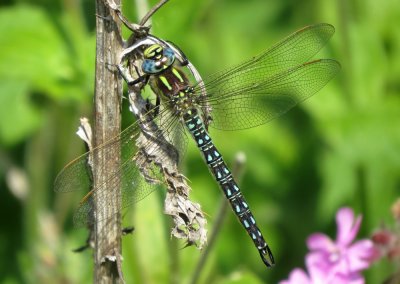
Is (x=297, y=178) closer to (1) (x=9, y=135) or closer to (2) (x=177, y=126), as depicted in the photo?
(1) (x=9, y=135)

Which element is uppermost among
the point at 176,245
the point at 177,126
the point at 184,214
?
the point at 177,126

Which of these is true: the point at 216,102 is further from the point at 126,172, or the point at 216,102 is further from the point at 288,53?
the point at 126,172

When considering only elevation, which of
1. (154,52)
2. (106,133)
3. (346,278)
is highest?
→ (154,52)

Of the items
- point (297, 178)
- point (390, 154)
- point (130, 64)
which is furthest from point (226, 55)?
point (130, 64)

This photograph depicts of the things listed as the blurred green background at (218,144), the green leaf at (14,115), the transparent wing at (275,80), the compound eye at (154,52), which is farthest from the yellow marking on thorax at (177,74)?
the green leaf at (14,115)

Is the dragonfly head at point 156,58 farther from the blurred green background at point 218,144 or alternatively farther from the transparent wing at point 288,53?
the blurred green background at point 218,144

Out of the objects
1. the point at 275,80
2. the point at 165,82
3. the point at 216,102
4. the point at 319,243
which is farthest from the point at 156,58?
the point at 319,243
